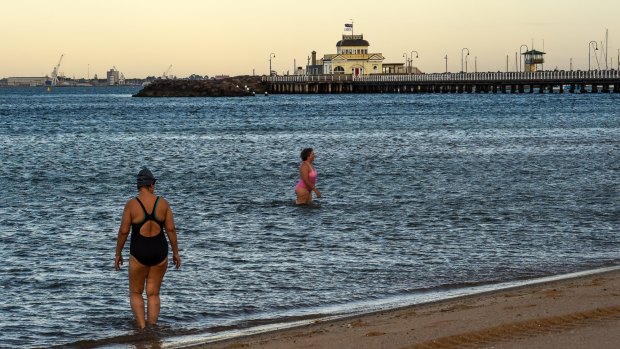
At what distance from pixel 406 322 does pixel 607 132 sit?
165 feet

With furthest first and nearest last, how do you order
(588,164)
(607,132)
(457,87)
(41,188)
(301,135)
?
(457,87)
(301,135)
(607,132)
(588,164)
(41,188)

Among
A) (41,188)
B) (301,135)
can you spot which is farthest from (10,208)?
(301,135)

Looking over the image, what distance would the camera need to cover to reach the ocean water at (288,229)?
13383 mm

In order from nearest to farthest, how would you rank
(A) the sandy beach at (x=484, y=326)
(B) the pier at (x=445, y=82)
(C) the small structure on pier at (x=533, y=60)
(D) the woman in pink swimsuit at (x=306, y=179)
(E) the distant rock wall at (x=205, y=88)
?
(A) the sandy beach at (x=484, y=326)
(D) the woman in pink swimsuit at (x=306, y=179)
(B) the pier at (x=445, y=82)
(C) the small structure on pier at (x=533, y=60)
(E) the distant rock wall at (x=205, y=88)

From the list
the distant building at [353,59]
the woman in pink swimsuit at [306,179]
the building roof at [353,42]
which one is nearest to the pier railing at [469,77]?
the distant building at [353,59]

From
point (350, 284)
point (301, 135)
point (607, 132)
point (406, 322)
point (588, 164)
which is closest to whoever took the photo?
point (406, 322)

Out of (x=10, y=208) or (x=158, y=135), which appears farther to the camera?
(x=158, y=135)

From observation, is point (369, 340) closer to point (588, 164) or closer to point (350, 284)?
point (350, 284)

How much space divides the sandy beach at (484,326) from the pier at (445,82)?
130 m

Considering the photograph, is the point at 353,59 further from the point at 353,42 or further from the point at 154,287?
the point at 154,287

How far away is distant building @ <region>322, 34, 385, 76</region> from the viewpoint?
173 m

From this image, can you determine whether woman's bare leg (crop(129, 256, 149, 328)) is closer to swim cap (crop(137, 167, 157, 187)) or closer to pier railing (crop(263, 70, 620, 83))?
swim cap (crop(137, 167, 157, 187))

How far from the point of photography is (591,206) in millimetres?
23500

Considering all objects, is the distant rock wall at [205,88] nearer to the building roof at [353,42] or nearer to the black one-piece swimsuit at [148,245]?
the building roof at [353,42]
